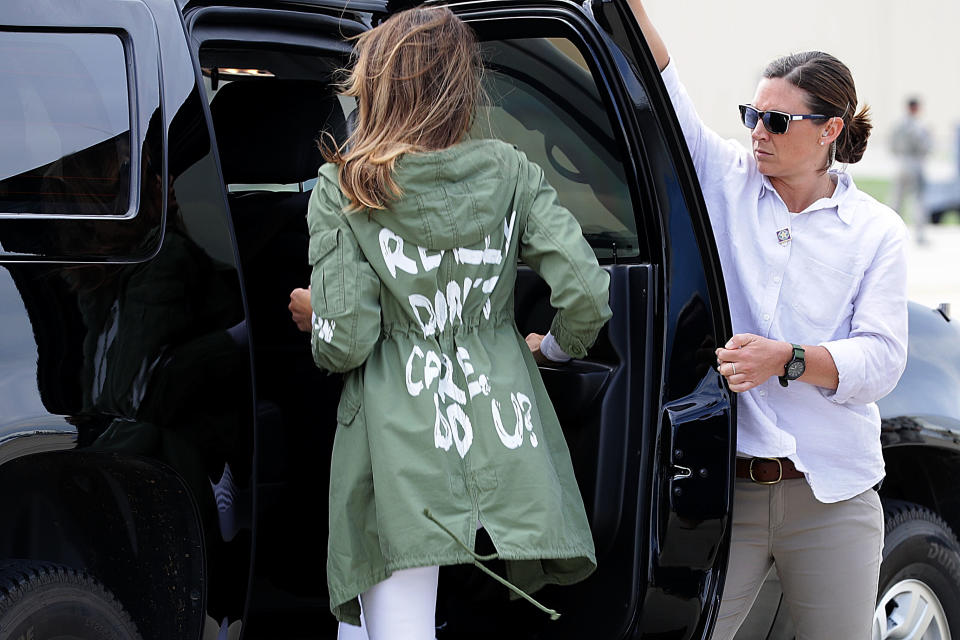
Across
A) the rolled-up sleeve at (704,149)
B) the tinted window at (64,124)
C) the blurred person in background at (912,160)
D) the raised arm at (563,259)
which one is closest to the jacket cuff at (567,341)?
the raised arm at (563,259)

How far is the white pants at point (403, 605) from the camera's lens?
205cm

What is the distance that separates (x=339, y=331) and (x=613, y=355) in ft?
2.23

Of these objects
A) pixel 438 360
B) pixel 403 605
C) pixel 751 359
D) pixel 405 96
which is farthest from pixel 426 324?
pixel 751 359

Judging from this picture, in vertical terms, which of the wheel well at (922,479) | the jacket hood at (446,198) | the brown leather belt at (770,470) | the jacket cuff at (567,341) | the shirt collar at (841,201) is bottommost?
the wheel well at (922,479)

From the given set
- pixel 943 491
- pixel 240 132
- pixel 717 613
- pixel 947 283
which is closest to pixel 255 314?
pixel 240 132

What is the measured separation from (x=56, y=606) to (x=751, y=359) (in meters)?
1.34

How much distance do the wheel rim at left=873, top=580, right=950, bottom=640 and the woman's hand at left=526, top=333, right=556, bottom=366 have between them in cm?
115

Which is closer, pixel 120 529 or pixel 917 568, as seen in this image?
pixel 120 529

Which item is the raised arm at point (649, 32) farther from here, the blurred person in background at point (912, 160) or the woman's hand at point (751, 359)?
the blurred person in background at point (912, 160)

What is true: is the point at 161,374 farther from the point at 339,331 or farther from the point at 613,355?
the point at 613,355

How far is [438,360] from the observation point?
203cm

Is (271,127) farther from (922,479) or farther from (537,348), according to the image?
(922,479)

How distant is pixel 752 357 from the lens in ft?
7.25

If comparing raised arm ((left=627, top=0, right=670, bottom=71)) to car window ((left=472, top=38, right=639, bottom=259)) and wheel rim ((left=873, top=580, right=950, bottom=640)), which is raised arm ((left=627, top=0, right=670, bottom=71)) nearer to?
car window ((left=472, top=38, right=639, bottom=259))
